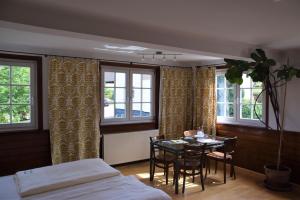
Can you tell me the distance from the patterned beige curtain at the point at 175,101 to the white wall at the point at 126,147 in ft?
1.38

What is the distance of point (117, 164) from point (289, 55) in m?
3.69

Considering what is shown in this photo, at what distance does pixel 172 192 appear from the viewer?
371cm

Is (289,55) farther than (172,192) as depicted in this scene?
Yes

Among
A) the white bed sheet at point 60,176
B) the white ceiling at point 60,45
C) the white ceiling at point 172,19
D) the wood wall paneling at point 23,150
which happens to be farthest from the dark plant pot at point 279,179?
the wood wall paneling at point 23,150

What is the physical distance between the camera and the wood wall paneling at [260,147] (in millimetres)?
4035

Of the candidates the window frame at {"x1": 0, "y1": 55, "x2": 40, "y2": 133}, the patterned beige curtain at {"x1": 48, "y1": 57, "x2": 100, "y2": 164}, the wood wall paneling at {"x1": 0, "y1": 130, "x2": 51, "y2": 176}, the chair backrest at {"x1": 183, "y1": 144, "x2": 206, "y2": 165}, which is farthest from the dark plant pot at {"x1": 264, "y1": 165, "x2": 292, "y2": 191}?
the window frame at {"x1": 0, "y1": 55, "x2": 40, "y2": 133}

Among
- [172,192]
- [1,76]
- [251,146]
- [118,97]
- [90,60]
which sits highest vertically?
[90,60]

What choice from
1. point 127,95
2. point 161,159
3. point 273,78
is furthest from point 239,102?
point 127,95

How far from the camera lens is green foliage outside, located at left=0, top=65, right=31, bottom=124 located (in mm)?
3912

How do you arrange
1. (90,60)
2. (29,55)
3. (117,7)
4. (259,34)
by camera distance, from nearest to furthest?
(117,7)
(259,34)
(29,55)
(90,60)

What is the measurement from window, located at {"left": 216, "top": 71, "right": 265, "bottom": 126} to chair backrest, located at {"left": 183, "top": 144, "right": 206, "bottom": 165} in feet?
4.91

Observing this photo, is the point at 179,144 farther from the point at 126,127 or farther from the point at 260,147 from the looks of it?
the point at 260,147

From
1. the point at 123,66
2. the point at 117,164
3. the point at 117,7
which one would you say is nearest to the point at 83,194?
the point at 117,7

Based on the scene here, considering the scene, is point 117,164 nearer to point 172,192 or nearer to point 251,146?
point 172,192
